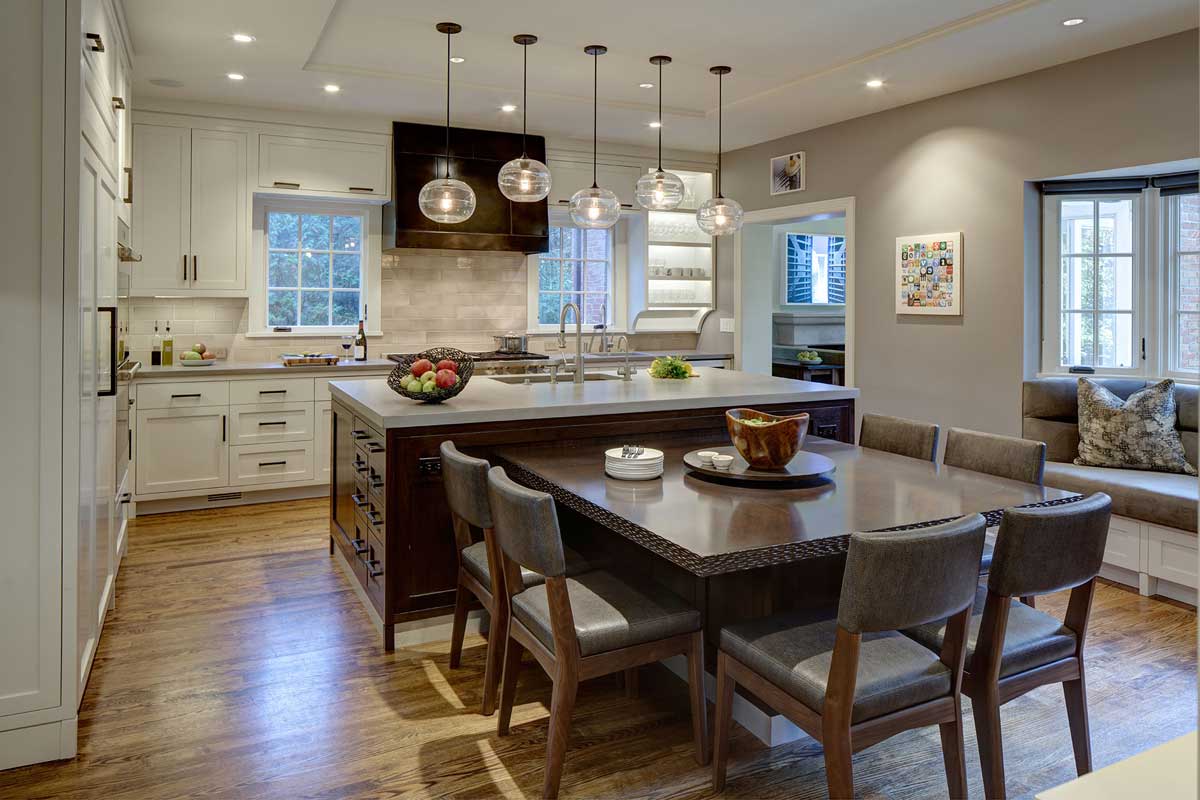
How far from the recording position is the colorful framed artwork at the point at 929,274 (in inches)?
201

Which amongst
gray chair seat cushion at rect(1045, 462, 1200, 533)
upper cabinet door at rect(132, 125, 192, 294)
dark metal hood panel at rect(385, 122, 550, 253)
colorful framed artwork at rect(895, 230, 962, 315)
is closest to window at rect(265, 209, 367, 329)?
dark metal hood panel at rect(385, 122, 550, 253)

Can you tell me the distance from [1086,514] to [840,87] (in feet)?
12.6

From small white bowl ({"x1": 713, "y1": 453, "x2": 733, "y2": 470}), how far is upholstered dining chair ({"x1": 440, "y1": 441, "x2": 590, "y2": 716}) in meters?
0.53

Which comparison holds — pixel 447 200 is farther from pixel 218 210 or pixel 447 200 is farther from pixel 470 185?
pixel 218 210

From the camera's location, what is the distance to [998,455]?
282 centimetres

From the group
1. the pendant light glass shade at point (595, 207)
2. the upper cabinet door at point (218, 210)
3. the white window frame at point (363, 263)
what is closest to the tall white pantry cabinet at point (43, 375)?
the pendant light glass shade at point (595, 207)

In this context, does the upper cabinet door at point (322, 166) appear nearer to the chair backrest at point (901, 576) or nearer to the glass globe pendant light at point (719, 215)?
the glass globe pendant light at point (719, 215)

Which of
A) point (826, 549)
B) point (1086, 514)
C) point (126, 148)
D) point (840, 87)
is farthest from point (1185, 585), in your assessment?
point (126, 148)

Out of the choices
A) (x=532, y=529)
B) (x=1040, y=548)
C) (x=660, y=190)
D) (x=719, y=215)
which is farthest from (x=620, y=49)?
(x=1040, y=548)

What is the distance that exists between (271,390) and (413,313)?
1.32m

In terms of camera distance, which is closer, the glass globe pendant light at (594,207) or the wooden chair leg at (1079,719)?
the wooden chair leg at (1079,719)

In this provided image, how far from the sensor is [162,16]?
3.86 meters

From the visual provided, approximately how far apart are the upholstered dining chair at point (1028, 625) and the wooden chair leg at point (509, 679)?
3.66ft

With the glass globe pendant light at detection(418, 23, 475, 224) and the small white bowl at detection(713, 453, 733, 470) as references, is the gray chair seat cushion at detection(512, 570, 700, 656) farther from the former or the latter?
the glass globe pendant light at detection(418, 23, 475, 224)
